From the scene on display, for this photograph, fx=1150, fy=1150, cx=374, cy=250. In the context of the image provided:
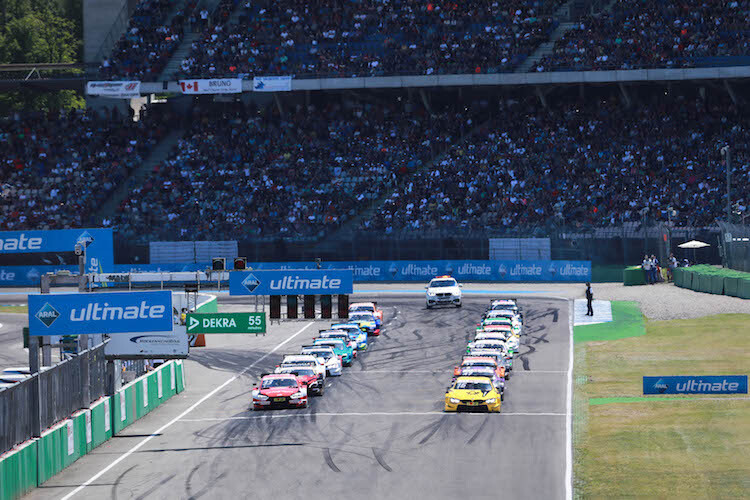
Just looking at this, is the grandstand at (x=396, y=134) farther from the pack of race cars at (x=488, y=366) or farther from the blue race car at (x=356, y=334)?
the blue race car at (x=356, y=334)

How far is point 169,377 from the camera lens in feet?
134

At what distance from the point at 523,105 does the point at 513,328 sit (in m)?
28.6

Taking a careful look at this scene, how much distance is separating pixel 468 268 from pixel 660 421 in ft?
123

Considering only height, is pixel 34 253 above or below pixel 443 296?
above

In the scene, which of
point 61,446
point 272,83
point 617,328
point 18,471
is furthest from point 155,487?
point 272,83

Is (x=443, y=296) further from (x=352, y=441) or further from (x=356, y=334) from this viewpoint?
(x=352, y=441)

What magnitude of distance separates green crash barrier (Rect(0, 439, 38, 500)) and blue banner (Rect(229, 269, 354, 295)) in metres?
13.2

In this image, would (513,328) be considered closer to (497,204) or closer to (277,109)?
(497,204)

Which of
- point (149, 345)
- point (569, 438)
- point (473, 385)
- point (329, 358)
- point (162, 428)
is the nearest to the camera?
point (569, 438)

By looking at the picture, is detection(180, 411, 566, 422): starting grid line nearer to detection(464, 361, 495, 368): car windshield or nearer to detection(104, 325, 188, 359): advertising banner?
detection(104, 325, 188, 359): advertising banner

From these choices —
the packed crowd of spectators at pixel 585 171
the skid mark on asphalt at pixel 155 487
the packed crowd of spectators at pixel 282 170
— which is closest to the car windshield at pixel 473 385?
the skid mark on asphalt at pixel 155 487

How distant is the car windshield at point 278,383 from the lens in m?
38.1

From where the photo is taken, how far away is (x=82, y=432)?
31078mm

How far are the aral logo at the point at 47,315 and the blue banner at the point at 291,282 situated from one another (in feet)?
37.3
